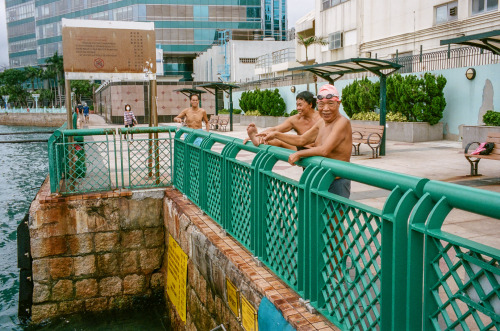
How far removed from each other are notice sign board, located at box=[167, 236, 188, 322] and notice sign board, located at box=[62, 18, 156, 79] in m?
3.43

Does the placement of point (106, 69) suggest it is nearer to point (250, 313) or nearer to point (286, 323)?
point (250, 313)

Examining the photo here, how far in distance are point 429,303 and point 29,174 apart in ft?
72.3

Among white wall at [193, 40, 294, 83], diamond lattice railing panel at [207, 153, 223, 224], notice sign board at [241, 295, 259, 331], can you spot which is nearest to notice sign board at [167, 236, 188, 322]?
diamond lattice railing panel at [207, 153, 223, 224]

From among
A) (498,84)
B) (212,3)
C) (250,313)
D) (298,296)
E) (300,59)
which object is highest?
(212,3)

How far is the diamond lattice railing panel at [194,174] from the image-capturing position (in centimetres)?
658

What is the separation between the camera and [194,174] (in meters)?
6.80

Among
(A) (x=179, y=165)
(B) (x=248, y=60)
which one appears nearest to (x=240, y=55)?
(B) (x=248, y=60)

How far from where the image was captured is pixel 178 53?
6738 centimetres

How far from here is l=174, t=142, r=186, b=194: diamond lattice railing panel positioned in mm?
7612

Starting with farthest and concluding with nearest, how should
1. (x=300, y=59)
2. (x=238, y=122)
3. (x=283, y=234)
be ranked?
(x=300, y=59), (x=238, y=122), (x=283, y=234)

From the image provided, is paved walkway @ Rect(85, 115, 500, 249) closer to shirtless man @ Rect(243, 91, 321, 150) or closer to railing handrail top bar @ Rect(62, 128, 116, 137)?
shirtless man @ Rect(243, 91, 321, 150)

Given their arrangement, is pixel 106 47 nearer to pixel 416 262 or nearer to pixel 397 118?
pixel 416 262

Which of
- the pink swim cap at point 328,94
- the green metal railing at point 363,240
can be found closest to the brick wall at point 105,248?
the green metal railing at point 363,240

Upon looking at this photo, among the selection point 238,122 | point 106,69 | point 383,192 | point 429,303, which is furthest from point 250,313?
point 238,122
